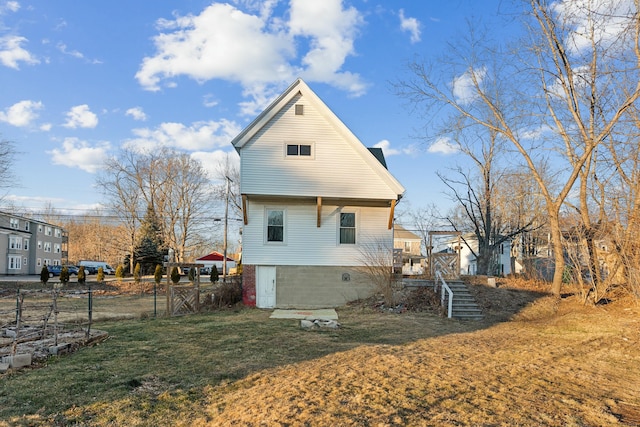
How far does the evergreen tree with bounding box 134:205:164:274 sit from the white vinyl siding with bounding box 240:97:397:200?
32.9 meters

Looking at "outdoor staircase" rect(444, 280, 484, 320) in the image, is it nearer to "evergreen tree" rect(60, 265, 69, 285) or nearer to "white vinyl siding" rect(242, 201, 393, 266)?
"white vinyl siding" rect(242, 201, 393, 266)

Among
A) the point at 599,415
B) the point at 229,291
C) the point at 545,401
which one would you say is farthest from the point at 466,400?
the point at 229,291

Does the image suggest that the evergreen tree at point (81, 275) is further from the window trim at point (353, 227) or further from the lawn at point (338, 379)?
the lawn at point (338, 379)

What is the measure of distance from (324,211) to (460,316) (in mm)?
6356

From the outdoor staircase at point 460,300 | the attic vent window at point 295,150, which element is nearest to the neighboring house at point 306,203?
the attic vent window at point 295,150

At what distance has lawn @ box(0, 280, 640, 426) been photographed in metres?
5.08

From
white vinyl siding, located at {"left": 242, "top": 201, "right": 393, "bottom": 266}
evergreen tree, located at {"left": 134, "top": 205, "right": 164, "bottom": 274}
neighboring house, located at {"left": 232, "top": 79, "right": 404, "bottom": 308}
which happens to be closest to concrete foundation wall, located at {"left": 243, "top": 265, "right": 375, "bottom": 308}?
neighboring house, located at {"left": 232, "top": 79, "right": 404, "bottom": 308}

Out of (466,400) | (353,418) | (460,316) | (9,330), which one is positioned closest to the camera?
(353,418)

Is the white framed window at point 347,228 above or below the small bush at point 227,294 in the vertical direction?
above

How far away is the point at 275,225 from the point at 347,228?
9.39 ft

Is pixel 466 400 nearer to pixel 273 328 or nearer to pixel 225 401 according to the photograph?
pixel 225 401

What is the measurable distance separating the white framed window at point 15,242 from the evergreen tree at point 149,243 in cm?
1682

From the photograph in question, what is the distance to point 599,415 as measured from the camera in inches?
206

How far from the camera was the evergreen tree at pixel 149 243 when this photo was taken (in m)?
46.6
